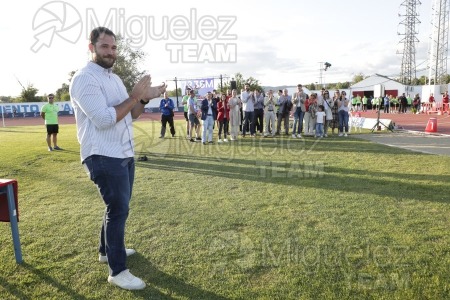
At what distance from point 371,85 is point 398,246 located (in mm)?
43614

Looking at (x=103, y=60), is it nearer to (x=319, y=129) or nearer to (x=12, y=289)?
(x=12, y=289)

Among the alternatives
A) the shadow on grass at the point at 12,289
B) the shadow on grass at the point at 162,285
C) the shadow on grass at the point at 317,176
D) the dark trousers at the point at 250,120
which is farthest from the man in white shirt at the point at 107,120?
the dark trousers at the point at 250,120

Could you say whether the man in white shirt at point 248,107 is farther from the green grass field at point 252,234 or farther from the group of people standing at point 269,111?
the green grass field at point 252,234

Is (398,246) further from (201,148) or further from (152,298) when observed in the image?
(201,148)

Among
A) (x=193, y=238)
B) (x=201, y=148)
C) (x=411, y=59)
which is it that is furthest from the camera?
(x=411, y=59)

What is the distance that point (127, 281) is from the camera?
2834 mm

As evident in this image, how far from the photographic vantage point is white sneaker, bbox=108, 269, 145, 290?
2820 millimetres

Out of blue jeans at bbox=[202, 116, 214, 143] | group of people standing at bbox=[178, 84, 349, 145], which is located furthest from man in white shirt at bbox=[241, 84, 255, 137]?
blue jeans at bbox=[202, 116, 214, 143]

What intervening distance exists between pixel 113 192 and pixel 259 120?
12.0 m

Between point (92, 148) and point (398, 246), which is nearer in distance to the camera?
point (92, 148)

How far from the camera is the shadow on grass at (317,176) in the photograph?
17.9 feet

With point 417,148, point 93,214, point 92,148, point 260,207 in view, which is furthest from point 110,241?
point 417,148

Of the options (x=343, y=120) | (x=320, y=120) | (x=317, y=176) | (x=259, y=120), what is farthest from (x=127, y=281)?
(x=343, y=120)

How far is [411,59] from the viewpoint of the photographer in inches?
2030
